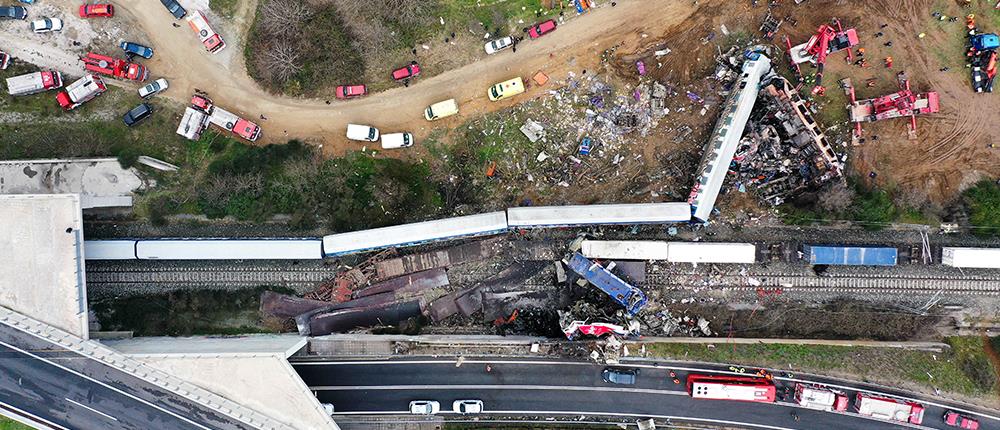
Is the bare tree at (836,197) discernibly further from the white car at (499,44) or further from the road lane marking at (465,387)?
Answer: the white car at (499,44)

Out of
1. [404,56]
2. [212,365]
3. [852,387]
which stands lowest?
[852,387]

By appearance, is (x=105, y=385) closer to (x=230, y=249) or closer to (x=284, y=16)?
(x=230, y=249)

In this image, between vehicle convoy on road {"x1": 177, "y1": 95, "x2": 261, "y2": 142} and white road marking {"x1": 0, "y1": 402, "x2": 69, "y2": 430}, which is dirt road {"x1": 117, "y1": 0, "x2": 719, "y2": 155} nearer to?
vehicle convoy on road {"x1": 177, "y1": 95, "x2": 261, "y2": 142}

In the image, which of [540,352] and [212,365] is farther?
[540,352]

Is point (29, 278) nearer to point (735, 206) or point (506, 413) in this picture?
point (506, 413)

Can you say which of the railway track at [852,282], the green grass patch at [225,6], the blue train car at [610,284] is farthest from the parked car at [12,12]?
the railway track at [852,282]

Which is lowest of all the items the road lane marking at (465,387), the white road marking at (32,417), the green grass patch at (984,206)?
the road lane marking at (465,387)

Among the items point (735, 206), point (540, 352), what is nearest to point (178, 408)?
point (540, 352)

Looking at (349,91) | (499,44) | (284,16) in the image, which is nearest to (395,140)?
(349,91)
